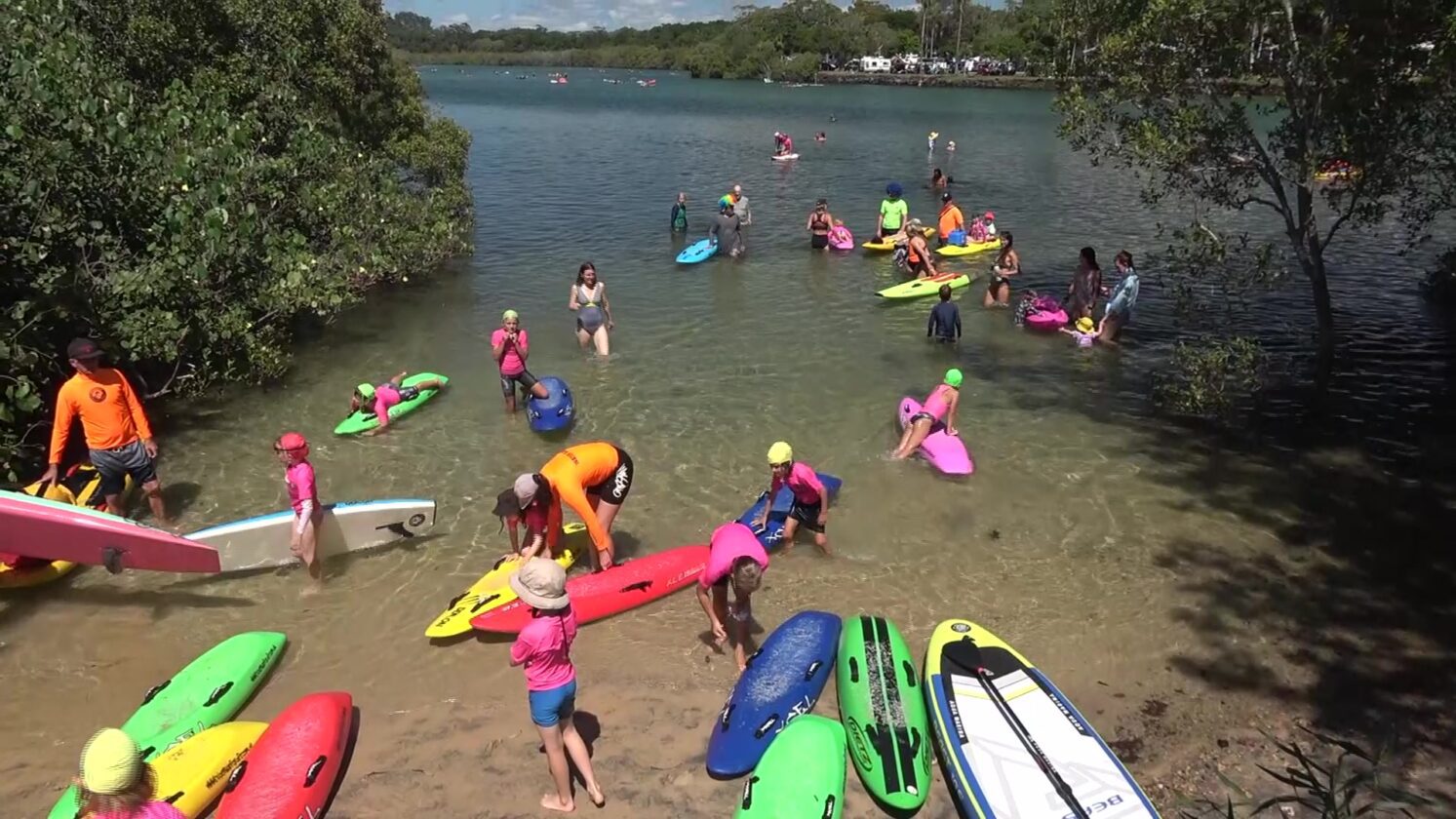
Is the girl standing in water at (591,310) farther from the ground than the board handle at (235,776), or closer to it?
farther from the ground

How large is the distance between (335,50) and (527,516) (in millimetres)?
15159

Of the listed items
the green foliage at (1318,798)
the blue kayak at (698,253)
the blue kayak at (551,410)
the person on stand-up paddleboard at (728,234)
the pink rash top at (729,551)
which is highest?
the person on stand-up paddleboard at (728,234)

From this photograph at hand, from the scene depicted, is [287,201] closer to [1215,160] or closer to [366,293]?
[366,293]

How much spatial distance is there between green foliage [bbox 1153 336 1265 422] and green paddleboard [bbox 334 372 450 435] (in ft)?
37.3

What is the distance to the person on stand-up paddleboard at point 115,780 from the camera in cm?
373

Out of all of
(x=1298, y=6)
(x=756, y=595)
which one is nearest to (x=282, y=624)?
(x=756, y=595)

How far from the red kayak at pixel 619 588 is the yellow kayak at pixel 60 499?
14.3 ft

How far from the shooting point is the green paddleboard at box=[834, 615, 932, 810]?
5.95 meters

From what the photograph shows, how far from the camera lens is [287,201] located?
15016 mm

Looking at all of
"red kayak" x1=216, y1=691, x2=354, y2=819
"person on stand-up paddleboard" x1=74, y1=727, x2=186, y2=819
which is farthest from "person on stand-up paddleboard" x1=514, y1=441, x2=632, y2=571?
"person on stand-up paddleboard" x1=74, y1=727, x2=186, y2=819

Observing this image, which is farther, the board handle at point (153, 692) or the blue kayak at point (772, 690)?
the board handle at point (153, 692)

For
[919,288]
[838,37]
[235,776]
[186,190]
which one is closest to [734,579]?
[235,776]

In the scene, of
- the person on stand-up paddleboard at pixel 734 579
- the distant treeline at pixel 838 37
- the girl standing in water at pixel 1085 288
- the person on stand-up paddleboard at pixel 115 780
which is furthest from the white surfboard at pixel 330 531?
the distant treeline at pixel 838 37

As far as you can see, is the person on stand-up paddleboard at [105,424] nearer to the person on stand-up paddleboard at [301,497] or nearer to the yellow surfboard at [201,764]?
the person on stand-up paddleboard at [301,497]
